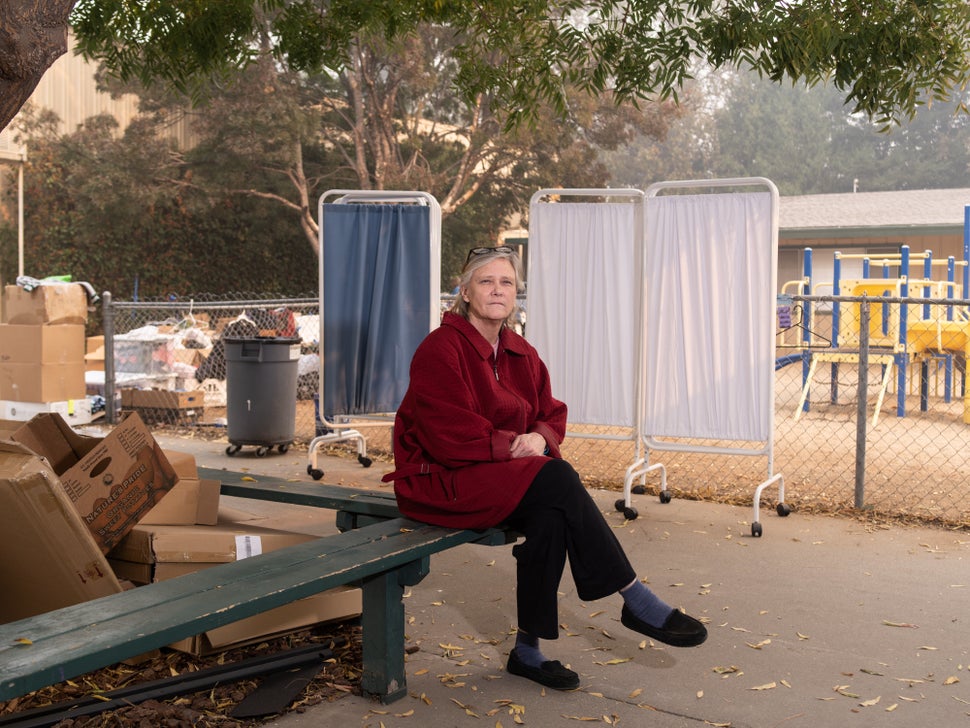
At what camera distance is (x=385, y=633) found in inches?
140

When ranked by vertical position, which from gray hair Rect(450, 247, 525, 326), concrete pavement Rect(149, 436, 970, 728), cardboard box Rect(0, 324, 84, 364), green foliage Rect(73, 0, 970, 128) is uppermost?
green foliage Rect(73, 0, 970, 128)

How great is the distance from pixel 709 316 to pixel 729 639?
2454mm

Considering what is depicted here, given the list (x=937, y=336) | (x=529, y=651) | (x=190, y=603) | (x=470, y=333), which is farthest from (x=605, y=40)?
(x=937, y=336)

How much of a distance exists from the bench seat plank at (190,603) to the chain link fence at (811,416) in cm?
320

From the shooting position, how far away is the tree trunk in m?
3.82

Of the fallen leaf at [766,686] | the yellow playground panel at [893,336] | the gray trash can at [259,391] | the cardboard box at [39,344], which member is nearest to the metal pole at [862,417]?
the fallen leaf at [766,686]

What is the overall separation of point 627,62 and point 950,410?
978cm

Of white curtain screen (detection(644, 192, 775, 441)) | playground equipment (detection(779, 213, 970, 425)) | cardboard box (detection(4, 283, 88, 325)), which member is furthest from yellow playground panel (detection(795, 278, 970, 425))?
cardboard box (detection(4, 283, 88, 325))

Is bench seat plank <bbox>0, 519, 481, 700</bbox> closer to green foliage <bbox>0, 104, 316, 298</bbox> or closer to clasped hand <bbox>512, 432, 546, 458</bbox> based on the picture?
clasped hand <bbox>512, 432, 546, 458</bbox>

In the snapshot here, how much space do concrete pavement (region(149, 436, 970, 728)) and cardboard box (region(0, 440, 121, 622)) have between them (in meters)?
0.82

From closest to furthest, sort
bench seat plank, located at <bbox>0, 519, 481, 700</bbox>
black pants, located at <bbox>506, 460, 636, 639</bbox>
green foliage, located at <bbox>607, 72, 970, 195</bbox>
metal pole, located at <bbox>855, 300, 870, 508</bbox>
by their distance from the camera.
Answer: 1. bench seat plank, located at <bbox>0, 519, 481, 700</bbox>
2. black pants, located at <bbox>506, 460, 636, 639</bbox>
3. metal pole, located at <bbox>855, 300, 870, 508</bbox>
4. green foliage, located at <bbox>607, 72, 970, 195</bbox>

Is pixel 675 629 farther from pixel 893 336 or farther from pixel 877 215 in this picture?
pixel 877 215

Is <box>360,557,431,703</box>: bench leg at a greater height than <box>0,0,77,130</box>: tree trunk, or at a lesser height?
lesser

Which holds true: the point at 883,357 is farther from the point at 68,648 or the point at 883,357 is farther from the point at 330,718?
the point at 68,648
